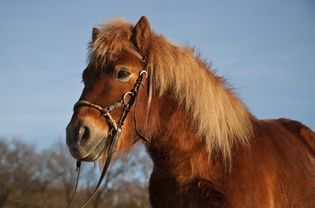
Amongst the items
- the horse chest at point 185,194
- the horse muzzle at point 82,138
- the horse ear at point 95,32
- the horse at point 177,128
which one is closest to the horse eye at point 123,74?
the horse at point 177,128

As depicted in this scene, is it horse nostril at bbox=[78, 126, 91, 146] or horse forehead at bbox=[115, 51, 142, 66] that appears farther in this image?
horse forehead at bbox=[115, 51, 142, 66]

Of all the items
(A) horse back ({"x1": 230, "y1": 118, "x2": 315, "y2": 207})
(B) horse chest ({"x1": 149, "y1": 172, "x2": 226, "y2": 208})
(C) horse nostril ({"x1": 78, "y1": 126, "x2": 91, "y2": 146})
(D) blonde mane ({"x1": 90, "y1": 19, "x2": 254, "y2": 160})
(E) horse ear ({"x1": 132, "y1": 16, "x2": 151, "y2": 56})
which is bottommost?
(B) horse chest ({"x1": 149, "y1": 172, "x2": 226, "y2": 208})

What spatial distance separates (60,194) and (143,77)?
5881 centimetres

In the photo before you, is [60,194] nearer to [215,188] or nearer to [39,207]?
[39,207]

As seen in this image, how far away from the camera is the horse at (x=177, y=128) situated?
13.3 ft

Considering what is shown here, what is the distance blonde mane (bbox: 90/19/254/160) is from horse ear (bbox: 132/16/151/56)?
0.24 feet

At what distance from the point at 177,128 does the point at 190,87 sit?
52 cm

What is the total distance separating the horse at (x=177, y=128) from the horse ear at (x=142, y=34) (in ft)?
0.04

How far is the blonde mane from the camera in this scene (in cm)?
441

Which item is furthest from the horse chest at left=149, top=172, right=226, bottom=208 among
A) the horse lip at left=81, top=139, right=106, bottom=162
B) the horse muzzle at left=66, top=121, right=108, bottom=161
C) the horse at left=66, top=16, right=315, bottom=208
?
the horse muzzle at left=66, top=121, right=108, bottom=161

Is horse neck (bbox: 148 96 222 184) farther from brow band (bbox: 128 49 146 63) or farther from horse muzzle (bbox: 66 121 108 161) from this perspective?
horse muzzle (bbox: 66 121 108 161)

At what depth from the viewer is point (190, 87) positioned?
180 inches

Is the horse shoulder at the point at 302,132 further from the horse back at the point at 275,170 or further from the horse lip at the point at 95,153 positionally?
the horse lip at the point at 95,153

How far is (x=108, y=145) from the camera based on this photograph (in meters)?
4.05
